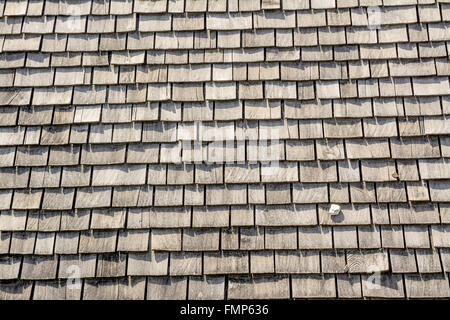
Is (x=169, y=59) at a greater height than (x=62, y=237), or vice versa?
(x=169, y=59)

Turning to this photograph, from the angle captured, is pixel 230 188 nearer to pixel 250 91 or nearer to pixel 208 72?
pixel 250 91

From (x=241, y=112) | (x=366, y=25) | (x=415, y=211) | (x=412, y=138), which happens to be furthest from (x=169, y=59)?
(x=415, y=211)

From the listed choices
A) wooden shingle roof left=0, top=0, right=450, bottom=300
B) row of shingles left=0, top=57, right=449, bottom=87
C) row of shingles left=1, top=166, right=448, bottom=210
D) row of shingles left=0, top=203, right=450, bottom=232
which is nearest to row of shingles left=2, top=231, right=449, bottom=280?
wooden shingle roof left=0, top=0, right=450, bottom=300

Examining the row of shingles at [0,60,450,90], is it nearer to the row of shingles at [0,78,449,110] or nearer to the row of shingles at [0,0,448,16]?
the row of shingles at [0,78,449,110]

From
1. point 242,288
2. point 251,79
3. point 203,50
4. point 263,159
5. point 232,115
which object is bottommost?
point 242,288

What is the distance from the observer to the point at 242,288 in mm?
3131

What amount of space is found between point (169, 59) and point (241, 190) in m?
1.21

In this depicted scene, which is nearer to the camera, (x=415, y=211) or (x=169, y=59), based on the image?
(x=415, y=211)

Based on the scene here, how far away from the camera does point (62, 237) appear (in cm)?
322

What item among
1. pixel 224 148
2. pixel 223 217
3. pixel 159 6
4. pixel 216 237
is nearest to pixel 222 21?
pixel 159 6

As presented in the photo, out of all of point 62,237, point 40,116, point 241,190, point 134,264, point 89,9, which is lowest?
point 134,264

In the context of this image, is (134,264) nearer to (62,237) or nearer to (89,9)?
(62,237)

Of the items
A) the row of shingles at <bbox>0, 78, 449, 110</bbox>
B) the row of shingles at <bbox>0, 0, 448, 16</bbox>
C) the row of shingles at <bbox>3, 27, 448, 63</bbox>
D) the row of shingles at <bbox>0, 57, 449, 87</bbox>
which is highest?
the row of shingles at <bbox>0, 0, 448, 16</bbox>

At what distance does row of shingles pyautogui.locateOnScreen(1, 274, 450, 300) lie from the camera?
A: 121 inches
